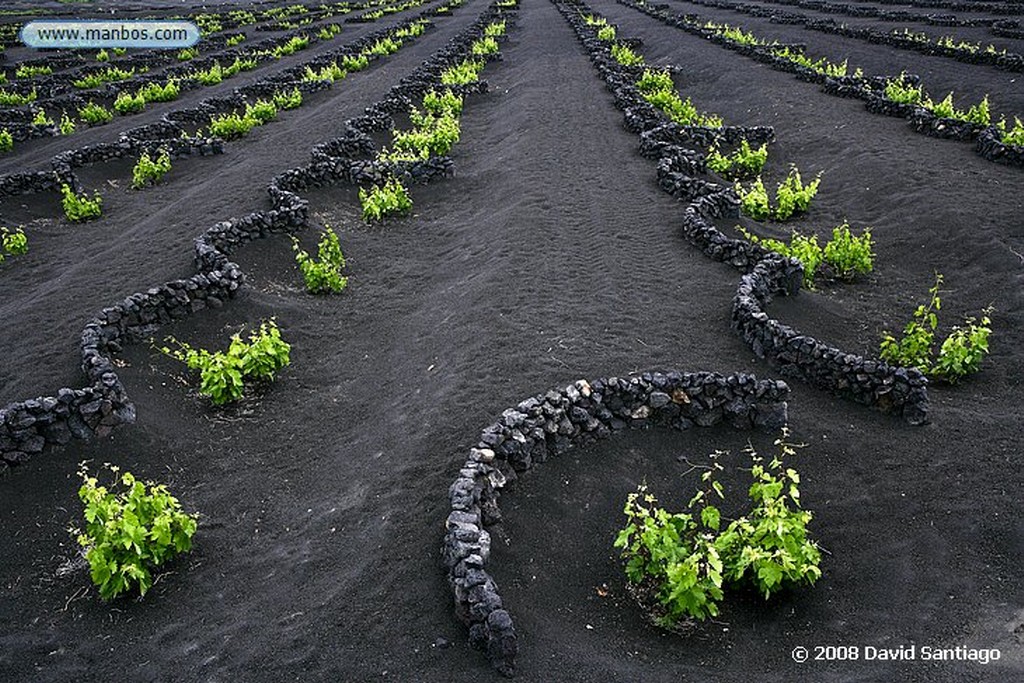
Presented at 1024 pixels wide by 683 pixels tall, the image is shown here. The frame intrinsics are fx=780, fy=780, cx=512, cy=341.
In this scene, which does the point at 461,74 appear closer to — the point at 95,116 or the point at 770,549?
the point at 95,116

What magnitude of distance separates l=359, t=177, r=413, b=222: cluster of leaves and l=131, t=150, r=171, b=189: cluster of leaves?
698 cm

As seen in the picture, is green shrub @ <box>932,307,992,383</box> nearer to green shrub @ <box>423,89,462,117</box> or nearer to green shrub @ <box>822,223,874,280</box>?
green shrub @ <box>822,223,874,280</box>

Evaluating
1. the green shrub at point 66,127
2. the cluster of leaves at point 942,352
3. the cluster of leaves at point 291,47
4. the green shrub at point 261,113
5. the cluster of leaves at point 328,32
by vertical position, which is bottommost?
the cluster of leaves at point 942,352

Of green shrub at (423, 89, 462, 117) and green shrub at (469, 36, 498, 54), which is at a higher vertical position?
green shrub at (469, 36, 498, 54)

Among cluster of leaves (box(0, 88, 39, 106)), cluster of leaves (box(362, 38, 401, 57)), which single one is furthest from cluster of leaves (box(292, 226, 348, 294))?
cluster of leaves (box(362, 38, 401, 57))

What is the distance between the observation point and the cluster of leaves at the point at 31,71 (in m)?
39.7

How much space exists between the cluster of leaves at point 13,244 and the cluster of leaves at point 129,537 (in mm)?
11562

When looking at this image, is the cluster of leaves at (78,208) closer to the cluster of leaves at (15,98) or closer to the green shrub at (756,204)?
the green shrub at (756,204)

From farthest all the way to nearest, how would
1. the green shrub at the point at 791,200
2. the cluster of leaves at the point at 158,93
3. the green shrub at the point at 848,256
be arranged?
1. the cluster of leaves at the point at 158,93
2. the green shrub at the point at 791,200
3. the green shrub at the point at 848,256

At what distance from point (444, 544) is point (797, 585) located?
339 centimetres

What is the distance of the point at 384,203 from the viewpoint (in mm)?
18297

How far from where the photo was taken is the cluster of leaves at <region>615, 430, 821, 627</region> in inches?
264

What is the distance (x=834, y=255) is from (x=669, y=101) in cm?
1402

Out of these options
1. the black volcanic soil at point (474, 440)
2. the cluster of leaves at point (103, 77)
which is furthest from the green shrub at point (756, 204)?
the cluster of leaves at point (103, 77)
